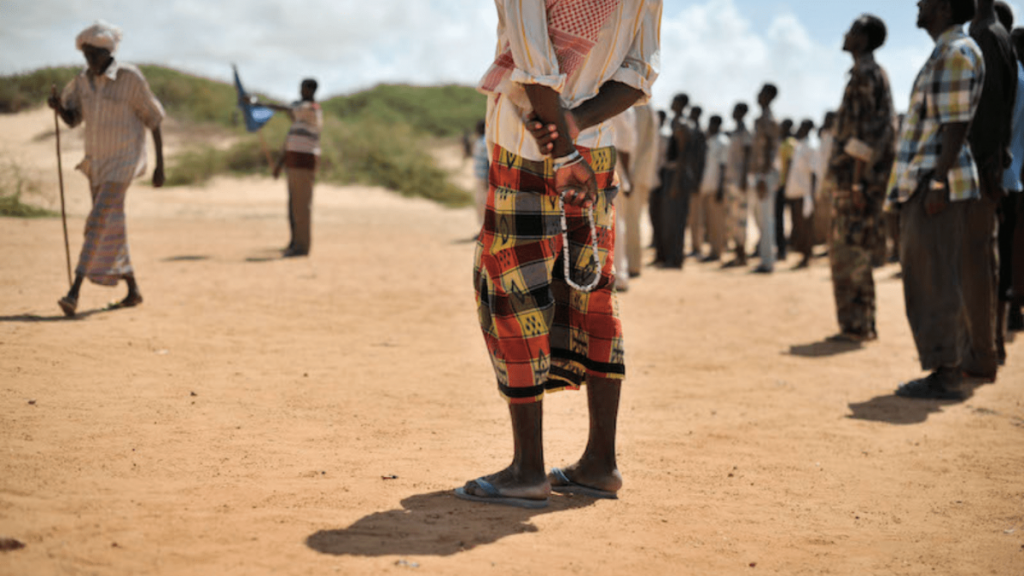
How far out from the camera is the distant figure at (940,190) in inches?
221

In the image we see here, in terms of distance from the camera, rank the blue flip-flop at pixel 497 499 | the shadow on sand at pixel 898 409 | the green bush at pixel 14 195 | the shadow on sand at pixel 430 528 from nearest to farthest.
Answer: the shadow on sand at pixel 430 528 < the blue flip-flop at pixel 497 499 < the shadow on sand at pixel 898 409 < the green bush at pixel 14 195

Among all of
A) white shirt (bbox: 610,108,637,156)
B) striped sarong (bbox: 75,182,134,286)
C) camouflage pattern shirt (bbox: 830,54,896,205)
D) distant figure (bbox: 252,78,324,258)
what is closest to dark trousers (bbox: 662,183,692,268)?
white shirt (bbox: 610,108,637,156)

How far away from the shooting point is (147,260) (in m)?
11.6

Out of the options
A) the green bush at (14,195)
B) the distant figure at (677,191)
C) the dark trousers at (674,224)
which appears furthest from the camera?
the green bush at (14,195)

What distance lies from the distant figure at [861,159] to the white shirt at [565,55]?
4533 millimetres

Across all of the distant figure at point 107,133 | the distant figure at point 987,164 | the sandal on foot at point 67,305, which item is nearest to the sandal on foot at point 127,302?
the distant figure at point 107,133

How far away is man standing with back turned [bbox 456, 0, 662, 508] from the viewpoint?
10.4 ft

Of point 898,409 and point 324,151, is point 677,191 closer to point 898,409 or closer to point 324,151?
point 898,409

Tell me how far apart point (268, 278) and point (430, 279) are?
1.82 m

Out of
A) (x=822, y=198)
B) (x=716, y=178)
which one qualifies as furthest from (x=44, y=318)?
(x=822, y=198)

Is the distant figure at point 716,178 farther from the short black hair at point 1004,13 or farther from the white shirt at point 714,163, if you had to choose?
the short black hair at point 1004,13

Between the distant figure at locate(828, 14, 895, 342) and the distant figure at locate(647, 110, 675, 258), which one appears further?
the distant figure at locate(647, 110, 675, 258)

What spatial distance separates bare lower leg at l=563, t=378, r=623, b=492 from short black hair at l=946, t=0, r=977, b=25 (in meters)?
3.59

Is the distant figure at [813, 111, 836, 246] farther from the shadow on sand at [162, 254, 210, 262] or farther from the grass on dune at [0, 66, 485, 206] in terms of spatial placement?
the grass on dune at [0, 66, 485, 206]
